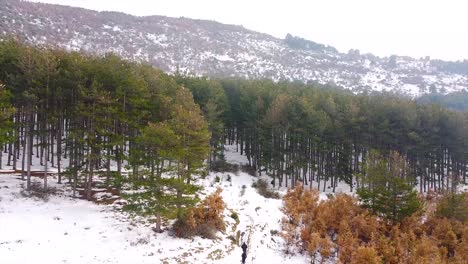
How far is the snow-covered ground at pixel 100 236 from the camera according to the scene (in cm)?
1825

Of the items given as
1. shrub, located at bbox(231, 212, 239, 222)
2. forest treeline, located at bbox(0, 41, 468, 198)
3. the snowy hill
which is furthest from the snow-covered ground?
the snowy hill

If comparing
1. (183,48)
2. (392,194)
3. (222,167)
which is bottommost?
(222,167)

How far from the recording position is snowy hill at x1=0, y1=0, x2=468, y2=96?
385 feet

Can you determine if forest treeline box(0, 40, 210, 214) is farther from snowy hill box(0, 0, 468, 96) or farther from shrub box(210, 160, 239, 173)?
snowy hill box(0, 0, 468, 96)

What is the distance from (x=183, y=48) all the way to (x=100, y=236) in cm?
14309

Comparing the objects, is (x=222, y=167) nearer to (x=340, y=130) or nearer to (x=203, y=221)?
(x=340, y=130)

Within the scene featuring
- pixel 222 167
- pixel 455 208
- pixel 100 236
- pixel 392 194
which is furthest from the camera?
pixel 222 167

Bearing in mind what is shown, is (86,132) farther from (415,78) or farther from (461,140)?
(415,78)

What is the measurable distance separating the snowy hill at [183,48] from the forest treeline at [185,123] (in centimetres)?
5942

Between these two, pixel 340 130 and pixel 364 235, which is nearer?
pixel 364 235

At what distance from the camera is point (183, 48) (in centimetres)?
15612

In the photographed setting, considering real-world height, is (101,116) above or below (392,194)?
above

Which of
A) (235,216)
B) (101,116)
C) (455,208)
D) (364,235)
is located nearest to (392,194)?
(364,235)

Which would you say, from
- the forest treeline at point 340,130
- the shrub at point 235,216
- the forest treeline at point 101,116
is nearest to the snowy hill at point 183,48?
the forest treeline at point 340,130
